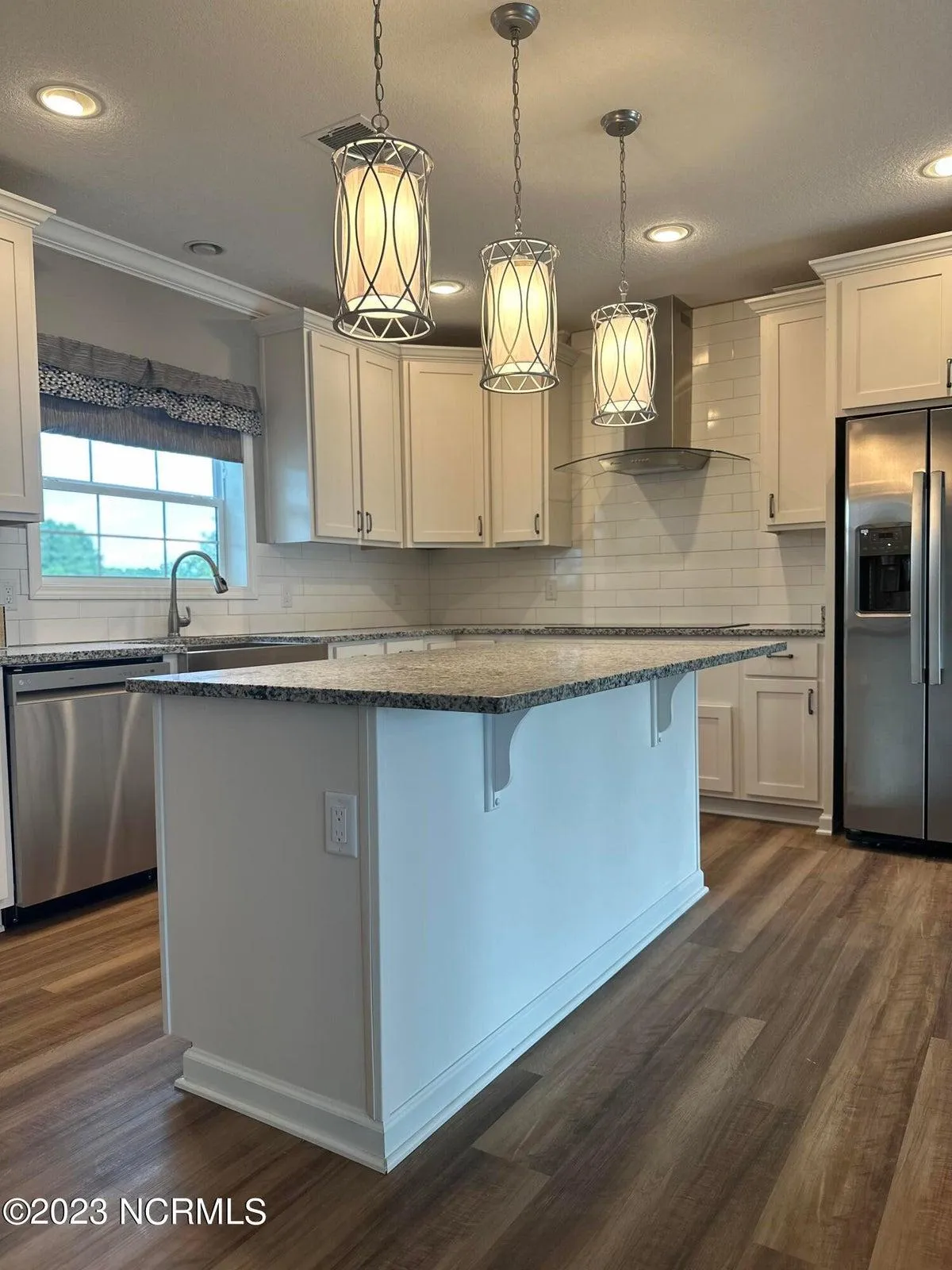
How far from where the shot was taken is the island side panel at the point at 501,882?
1.72 meters

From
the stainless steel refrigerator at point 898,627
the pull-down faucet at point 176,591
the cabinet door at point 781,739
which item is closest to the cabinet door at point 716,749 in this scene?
the cabinet door at point 781,739

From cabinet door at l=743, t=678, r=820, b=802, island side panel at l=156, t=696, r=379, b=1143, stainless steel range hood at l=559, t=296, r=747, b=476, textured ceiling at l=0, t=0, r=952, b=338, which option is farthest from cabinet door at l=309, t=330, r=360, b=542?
island side panel at l=156, t=696, r=379, b=1143

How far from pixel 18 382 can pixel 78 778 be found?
4.62 feet

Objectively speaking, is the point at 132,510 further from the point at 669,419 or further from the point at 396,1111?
the point at 396,1111

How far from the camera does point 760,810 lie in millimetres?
4262

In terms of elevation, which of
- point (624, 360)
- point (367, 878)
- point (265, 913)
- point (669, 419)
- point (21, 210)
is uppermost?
point (21, 210)

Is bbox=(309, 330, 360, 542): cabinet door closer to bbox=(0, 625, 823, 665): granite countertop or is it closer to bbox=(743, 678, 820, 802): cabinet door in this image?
bbox=(0, 625, 823, 665): granite countertop

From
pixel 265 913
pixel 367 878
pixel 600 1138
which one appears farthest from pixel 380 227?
pixel 600 1138

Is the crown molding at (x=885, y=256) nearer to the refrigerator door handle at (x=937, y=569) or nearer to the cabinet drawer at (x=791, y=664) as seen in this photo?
the refrigerator door handle at (x=937, y=569)

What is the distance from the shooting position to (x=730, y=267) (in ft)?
13.8

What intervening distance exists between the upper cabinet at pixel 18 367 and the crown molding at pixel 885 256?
3.09 meters

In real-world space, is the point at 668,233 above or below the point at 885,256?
above

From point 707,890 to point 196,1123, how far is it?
1.99m

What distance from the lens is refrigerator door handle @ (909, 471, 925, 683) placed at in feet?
11.7
